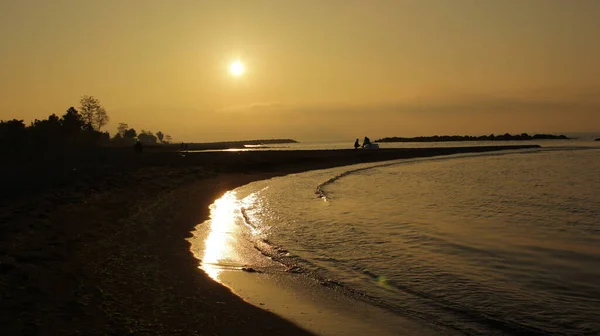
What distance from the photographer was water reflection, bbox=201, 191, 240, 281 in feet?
41.7

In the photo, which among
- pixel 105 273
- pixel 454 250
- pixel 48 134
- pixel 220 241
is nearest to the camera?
pixel 105 273

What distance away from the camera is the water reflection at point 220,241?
1270 centimetres

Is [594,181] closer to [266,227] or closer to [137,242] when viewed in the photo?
[266,227]

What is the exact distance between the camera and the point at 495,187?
3347 centimetres

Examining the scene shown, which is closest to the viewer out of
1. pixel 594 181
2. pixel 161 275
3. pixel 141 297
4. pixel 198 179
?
pixel 141 297

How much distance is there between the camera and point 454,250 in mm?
14445

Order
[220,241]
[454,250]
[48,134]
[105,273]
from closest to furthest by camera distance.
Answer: [105,273] → [454,250] → [220,241] → [48,134]

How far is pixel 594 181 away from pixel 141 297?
1490 inches

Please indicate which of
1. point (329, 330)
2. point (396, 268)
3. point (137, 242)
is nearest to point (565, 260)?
point (396, 268)

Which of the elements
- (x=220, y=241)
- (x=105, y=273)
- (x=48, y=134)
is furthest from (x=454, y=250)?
(x=48, y=134)

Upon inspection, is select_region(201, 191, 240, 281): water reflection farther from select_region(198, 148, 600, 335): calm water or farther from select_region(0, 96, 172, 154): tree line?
select_region(0, 96, 172, 154): tree line

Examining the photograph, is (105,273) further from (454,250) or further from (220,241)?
(454,250)

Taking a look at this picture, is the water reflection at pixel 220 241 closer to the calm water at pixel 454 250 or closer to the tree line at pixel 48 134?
the calm water at pixel 454 250

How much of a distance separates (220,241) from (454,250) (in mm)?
7870
